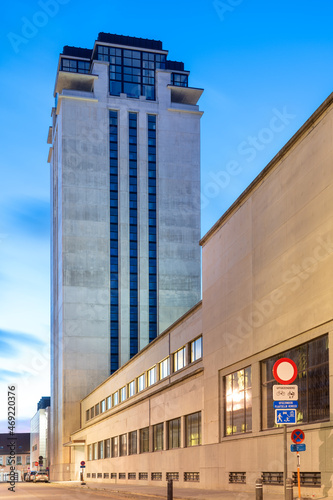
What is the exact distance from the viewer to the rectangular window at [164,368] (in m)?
47.8

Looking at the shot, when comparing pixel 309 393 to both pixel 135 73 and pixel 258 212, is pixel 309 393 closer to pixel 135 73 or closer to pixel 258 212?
pixel 258 212

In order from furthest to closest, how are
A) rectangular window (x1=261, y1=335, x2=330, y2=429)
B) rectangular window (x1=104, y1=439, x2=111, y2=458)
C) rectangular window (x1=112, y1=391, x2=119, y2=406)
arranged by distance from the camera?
rectangular window (x1=112, y1=391, x2=119, y2=406)
rectangular window (x1=104, y1=439, x2=111, y2=458)
rectangular window (x1=261, y1=335, x2=330, y2=429)

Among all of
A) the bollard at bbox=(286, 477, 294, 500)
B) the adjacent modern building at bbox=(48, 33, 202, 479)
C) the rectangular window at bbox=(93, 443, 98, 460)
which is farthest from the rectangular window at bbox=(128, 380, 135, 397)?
the bollard at bbox=(286, 477, 294, 500)

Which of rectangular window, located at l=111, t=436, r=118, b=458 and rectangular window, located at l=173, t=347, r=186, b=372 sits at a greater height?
rectangular window, located at l=173, t=347, r=186, b=372

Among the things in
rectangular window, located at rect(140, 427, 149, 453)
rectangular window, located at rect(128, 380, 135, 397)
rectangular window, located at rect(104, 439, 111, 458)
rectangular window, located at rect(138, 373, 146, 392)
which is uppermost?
rectangular window, located at rect(138, 373, 146, 392)

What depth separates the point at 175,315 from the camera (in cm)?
9806

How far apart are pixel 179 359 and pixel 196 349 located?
15.8 ft

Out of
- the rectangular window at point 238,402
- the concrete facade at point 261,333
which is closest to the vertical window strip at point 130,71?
the concrete facade at point 261,333

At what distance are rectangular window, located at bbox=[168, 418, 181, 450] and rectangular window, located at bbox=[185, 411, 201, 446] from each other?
1.85 m

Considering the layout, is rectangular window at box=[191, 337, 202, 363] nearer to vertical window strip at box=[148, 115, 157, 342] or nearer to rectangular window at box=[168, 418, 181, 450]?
rectangular window at box=[168, 418, 181, 450]

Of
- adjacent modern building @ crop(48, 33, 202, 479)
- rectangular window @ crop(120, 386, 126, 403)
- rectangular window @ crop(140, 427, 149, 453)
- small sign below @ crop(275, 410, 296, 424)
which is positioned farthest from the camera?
adjacent modern building @ crop(48, 33, 202, 479)

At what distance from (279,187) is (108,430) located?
155ft

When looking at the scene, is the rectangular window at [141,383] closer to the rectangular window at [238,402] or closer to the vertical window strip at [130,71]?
the rectangular window at [238,402]

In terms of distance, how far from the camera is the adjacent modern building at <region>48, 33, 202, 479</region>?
95250 millimetres
